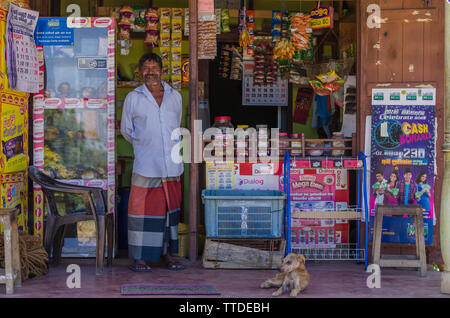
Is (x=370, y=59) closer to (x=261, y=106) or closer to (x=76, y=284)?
(x=261, y=106)

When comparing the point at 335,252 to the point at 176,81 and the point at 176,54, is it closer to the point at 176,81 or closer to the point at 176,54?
the point at 176,81

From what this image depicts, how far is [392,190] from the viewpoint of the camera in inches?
259

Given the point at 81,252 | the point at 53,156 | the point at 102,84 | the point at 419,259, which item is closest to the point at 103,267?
the point at 81,252

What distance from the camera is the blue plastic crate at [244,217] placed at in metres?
6.16

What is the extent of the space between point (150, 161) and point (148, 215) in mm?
553

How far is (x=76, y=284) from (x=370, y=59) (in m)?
3.87

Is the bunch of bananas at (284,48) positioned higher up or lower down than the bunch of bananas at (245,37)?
lower down

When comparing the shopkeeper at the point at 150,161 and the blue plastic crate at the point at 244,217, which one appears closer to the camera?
the shopkeeper at the point at 150,161

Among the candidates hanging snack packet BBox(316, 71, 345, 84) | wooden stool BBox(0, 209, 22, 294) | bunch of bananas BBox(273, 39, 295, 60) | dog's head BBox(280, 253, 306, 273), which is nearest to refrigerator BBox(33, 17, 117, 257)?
wooden stool BBox(0, 209, 22, 294)

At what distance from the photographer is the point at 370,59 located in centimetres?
660

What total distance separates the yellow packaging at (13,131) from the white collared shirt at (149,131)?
1227 mm

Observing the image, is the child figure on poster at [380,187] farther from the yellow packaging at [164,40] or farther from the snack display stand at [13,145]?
the snack display stand at [13,145]

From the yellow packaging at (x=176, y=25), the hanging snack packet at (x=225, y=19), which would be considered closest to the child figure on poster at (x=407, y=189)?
the hanging snack packet at (x=225, y=19)

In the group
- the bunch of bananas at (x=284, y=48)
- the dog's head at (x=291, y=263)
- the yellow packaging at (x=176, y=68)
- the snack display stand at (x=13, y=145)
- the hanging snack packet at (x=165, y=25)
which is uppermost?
the hanging snack packet at (x=165, y=25)
